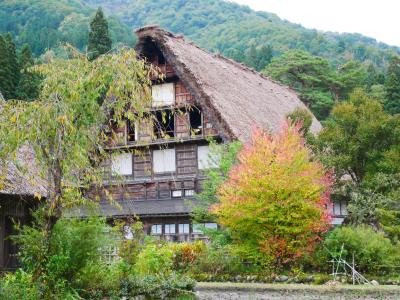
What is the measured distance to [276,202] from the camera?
18547 mm

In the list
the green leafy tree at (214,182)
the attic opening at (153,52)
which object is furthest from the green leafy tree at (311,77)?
the green leafy tree at (214,182)

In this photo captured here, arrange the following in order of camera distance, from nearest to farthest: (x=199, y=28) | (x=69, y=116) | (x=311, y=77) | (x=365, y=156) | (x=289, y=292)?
(x=69, y=116) → (x=289, y=292) → (x=365, y=156) → (x=311, y=77) → (x=199, y=28)

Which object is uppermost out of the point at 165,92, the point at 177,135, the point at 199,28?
the point at 199,28

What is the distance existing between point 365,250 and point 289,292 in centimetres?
338

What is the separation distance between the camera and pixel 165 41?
2694 centimetres

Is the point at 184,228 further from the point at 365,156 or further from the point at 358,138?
the point at 358,138

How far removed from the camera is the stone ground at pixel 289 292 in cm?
1595

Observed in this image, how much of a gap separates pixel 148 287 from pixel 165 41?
15767mm

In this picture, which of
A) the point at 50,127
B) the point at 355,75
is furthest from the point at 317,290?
the point at 355,75

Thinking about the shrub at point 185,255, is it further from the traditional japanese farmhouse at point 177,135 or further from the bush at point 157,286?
the bush at point 157,286

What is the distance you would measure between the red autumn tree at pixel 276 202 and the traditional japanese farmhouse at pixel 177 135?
17.4 ft

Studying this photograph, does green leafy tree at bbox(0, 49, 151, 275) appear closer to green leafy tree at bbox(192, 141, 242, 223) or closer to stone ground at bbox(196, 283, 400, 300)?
stone ground at bbox(196, 283, 400, 300)

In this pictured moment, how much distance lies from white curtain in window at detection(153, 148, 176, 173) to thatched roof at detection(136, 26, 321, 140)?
296 cm

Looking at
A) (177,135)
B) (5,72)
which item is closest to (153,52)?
(177,135)
